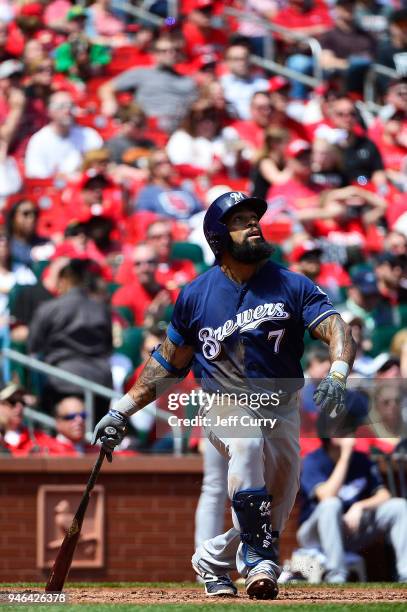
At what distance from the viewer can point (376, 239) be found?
40.6 feet

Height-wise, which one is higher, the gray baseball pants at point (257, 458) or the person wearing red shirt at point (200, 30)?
the person wearing red shirt at point (200, 30)

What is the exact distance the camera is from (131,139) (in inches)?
513

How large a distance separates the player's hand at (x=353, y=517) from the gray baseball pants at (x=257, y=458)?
2.64m

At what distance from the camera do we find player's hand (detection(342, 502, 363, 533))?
891 cm

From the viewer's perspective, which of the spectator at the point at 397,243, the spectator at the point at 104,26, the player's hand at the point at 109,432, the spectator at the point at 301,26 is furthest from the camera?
the spectator at the point at 301,26

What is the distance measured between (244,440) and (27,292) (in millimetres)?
4744

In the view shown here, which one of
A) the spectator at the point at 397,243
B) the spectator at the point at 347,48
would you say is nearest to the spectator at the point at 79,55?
the spectator at the point at 347,48

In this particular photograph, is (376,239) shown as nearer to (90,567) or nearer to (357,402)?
(357,402)

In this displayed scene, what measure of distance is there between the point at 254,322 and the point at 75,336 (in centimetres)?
422

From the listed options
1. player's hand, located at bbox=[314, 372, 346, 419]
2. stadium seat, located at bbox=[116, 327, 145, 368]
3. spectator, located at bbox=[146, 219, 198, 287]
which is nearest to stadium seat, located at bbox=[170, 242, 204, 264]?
spectator, located at bbox=[146, 219, 198, 287]

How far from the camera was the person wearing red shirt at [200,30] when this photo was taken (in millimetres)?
14859

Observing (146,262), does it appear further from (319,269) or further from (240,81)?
(240,81)

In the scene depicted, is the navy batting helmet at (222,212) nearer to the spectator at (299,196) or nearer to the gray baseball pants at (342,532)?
the gray baseball pants at (342,532)

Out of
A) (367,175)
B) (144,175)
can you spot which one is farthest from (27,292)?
(367,175)
